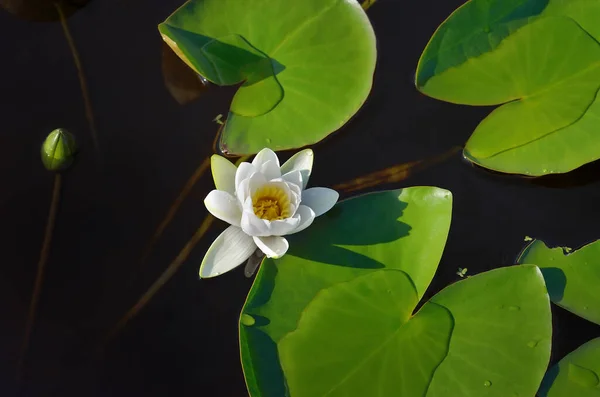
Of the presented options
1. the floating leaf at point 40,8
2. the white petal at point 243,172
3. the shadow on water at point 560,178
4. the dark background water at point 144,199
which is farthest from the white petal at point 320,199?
the floating leaf at point 40,8

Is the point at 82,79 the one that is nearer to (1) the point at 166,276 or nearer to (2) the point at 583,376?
(1) the point at 166,276

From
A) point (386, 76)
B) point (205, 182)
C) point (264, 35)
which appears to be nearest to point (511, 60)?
point (386, 76)

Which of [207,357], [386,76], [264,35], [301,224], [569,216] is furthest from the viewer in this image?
[386,76]

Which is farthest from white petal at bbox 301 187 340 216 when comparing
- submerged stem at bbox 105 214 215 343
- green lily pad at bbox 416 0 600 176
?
green lily pad at bbox 416 0 600 176

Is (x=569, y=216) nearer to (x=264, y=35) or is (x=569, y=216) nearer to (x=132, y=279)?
(x=264, y=35)

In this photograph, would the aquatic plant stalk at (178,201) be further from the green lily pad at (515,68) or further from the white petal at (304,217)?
the green lily pad at (515,68)
